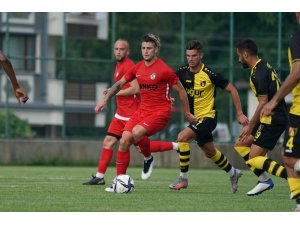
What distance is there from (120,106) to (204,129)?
6.07 feet

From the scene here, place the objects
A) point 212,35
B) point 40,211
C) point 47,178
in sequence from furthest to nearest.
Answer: point 212,35
point 47,178
point 40,211

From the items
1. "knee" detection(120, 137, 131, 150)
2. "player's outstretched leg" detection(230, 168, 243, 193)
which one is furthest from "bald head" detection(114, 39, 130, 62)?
"player's outstretched leg" detection(230, 168, 243, 193)

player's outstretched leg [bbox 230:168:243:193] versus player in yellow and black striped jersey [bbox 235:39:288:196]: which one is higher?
player in yellow and black striped jersey [bbox 235:39:288:196]

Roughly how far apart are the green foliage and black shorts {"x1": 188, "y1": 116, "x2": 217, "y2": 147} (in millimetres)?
10828

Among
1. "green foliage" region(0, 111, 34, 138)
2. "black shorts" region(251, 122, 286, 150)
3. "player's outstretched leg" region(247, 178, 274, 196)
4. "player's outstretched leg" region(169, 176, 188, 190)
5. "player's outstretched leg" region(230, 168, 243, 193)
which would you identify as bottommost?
"green foliage" region(0, 111, 34, 138)

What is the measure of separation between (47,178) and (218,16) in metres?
14.5

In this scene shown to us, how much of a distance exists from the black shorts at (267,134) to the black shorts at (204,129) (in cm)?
179

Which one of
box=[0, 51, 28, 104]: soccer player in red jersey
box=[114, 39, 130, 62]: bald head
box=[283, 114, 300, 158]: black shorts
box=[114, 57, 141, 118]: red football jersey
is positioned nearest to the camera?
box=[283, 114, 300, 158]: black shorts

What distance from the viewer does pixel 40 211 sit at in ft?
36.4

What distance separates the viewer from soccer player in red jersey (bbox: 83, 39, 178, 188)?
1619 cm

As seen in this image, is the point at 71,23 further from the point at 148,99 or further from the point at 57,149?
the point at 148,99

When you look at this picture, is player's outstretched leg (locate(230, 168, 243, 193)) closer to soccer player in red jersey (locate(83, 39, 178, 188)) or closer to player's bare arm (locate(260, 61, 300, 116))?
soccer player in red jersey (locate(83, 39, 178, 188))

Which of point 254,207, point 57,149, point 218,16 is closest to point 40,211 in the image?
point 254,207

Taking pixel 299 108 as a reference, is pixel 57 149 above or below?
below
